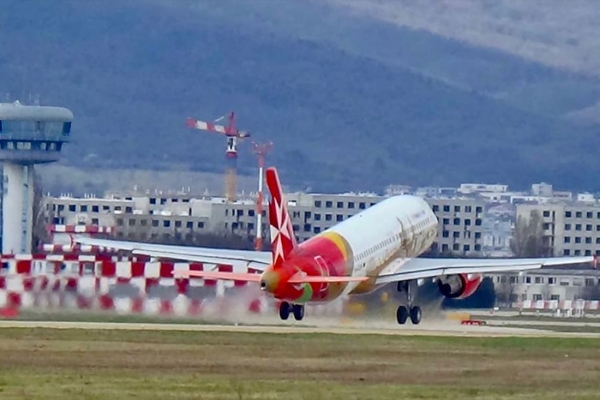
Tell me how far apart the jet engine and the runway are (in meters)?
3.79

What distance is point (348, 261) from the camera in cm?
7138

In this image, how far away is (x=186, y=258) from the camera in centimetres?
7344

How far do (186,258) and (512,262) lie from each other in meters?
10.2

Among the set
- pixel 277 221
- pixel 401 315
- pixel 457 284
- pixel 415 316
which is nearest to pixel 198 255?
pixel 401 315

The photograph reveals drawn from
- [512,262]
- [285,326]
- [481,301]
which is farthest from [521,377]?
[481,301]

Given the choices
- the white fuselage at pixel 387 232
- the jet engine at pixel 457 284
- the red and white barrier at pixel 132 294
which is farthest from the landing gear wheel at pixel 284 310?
the jet engine at pixel 457 284

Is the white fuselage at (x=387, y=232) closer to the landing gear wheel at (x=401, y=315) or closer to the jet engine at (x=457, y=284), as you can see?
the landing gear wheel at (x=401, y=315)

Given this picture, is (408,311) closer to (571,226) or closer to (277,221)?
(277,221)

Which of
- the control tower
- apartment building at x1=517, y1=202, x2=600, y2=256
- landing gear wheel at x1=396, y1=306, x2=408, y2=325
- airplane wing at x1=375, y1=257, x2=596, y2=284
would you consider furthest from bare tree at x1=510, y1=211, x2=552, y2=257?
landing gear wheel at x1=396, y1=306, x2=408, y2=325

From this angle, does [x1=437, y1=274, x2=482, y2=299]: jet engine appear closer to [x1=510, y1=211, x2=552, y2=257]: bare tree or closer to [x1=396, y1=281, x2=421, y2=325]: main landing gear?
[x1=396, y1=281, x2=421, y2=325]: main landing gear

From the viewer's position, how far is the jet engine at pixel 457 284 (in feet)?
246

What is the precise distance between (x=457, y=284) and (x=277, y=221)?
33.9ft

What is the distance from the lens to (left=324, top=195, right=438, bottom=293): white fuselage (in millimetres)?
73062

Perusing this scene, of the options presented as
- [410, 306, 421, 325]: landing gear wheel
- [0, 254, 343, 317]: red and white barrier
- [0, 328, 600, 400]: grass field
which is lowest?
[0, 328, 600, 400]: grass field
